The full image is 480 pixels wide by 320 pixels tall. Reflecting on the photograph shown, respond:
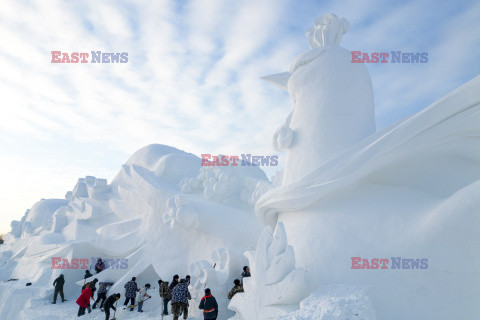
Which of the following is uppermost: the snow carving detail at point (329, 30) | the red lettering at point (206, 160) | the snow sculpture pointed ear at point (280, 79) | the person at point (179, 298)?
the snow carving detail at point (329, 30)

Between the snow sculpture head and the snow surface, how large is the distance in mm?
19

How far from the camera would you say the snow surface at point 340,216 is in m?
3.50

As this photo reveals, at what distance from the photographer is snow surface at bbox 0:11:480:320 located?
11.5 ft

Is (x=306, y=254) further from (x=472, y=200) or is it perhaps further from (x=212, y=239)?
(x=212, y=239)

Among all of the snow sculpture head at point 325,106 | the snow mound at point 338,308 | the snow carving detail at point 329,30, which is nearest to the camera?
the snow mound at point 338,308

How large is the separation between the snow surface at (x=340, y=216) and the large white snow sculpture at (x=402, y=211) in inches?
0.5

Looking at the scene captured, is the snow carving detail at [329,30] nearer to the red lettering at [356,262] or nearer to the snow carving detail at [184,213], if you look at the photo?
the red lettering at [356,262]

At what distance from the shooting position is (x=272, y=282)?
3.98 metres

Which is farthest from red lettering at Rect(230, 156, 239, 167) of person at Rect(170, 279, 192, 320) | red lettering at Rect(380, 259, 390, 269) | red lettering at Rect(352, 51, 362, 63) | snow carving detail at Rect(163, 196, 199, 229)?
red lettering at Rect(380, 259, 390, 269)

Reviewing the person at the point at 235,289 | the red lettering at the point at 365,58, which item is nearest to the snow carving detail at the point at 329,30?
the red lettering at the point at 365,58

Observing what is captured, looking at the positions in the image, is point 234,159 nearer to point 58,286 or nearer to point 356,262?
point 356,262

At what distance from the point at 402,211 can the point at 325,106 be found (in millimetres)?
2173

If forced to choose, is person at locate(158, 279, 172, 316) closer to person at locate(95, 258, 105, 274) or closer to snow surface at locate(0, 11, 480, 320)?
snow surface at locate(0, 11, 480, 320)

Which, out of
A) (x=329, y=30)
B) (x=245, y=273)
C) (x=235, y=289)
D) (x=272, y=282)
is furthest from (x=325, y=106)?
(x=235, y=289)
